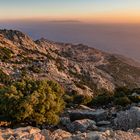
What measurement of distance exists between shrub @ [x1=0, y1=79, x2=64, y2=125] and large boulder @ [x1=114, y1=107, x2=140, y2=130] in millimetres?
5461

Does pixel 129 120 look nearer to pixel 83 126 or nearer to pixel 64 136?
pixel 83 126

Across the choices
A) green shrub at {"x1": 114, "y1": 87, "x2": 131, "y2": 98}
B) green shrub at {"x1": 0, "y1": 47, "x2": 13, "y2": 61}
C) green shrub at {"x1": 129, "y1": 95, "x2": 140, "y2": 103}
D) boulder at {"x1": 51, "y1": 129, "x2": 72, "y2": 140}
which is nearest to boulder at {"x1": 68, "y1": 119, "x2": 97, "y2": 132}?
boulder at {"x1": 51, "y1": 129, "x2": 72, "y2": 140}

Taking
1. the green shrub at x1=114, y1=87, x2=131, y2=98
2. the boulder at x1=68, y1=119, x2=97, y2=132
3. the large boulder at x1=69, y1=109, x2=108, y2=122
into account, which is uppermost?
the boulder at x1=68, y1=119, x2=97, y2=132

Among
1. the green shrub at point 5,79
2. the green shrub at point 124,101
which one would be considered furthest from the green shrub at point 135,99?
the green shrub at point 5,79

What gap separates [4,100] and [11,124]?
2.25m

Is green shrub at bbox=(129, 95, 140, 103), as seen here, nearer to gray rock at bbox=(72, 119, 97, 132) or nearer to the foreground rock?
gray rock at bbox=(72, 119, 97, 132)

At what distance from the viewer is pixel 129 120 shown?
3506 centimetres

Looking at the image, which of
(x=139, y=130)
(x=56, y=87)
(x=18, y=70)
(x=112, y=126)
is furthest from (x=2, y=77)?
(x=139, y=130)

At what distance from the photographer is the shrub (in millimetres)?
36000

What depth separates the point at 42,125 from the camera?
36.9 meters

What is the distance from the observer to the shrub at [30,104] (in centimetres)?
3600

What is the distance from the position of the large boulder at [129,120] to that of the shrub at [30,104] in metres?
5.46

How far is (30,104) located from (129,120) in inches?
336

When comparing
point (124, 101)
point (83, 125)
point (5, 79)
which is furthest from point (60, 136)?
point (5, 79)
